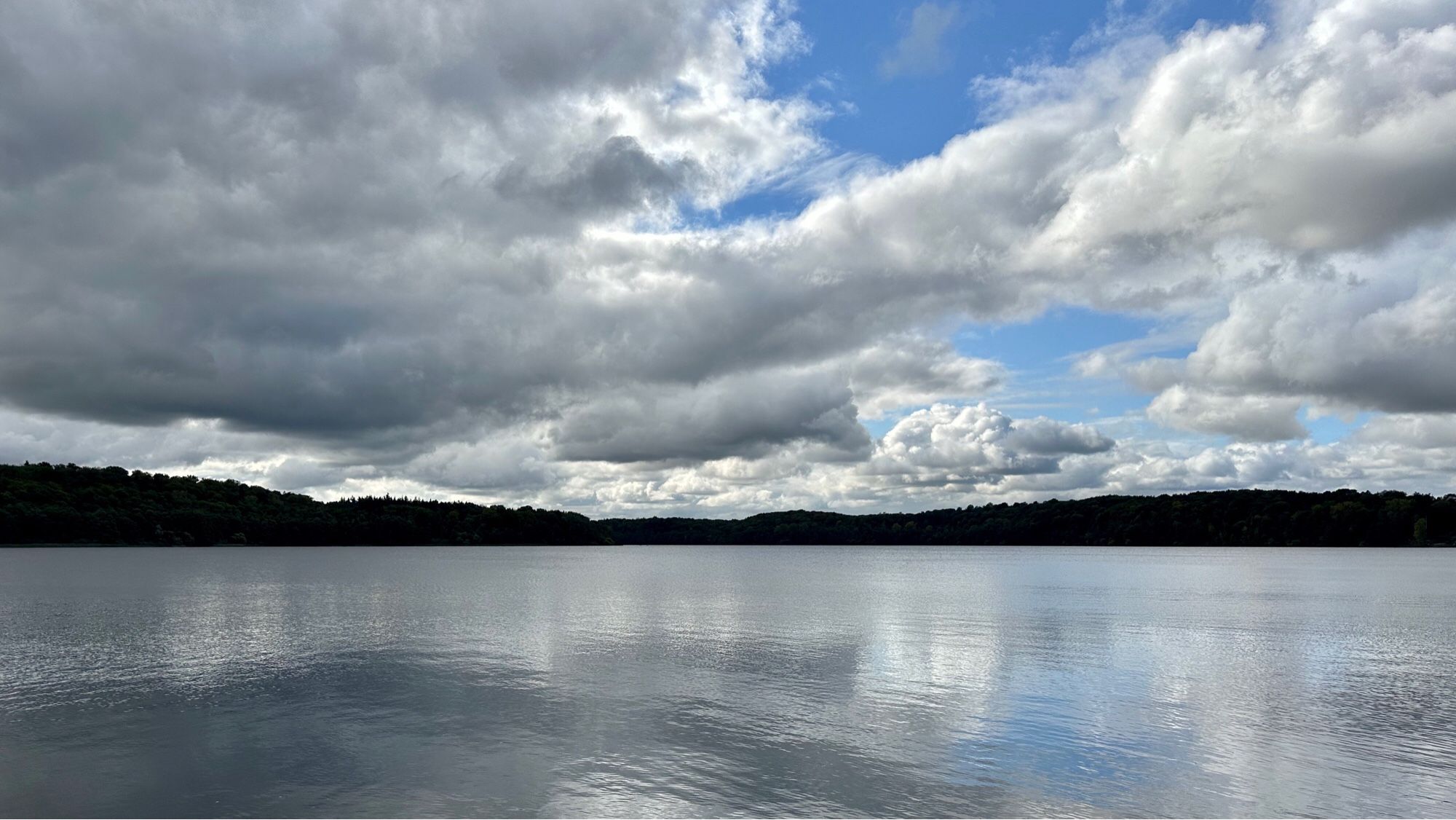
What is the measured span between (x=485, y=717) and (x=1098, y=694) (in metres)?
18.1

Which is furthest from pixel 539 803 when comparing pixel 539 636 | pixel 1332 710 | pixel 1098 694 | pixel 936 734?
pixel 539 636

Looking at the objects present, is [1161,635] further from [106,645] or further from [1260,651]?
[106,645]

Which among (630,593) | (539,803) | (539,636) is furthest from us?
(630,593)

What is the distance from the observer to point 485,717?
23.8 meters

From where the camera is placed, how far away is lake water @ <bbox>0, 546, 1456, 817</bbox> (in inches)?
683

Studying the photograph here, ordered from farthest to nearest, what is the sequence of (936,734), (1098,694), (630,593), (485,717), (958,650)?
(630,593) < (958,650) < (1098,694) < (485,717) < (936,734)

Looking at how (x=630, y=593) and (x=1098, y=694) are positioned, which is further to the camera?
(x=630, y=593)

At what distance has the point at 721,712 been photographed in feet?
79.8

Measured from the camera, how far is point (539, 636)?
42219 millimetres

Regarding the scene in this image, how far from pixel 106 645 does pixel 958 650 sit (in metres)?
35.2

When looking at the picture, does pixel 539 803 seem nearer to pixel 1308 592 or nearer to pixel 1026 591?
pixel 1026 591

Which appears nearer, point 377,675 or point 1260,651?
point 377,675

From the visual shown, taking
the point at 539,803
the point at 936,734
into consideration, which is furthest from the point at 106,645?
the point at 936,734

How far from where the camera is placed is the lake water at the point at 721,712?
17.4m
